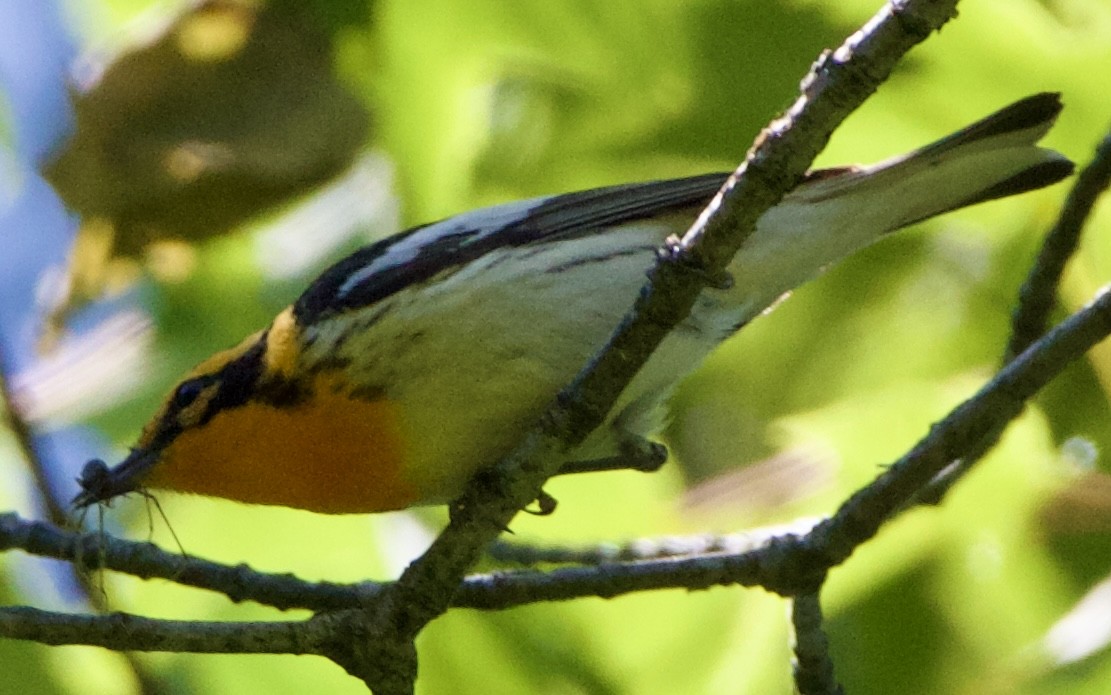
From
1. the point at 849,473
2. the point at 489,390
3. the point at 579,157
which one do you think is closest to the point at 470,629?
the point at 489,390

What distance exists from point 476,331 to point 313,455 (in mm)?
498

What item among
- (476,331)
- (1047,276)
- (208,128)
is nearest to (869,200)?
(1047,276)

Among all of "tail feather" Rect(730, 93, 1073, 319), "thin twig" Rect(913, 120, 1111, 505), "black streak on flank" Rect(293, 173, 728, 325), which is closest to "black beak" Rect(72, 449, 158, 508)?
"black streak on flank" Rect(293, 173, 728, 325)

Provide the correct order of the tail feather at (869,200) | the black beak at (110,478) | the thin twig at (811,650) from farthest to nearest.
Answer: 1. the black beak at (110,478)
2. the tail feather at (869,200)
3. the thin twig at (811,650)

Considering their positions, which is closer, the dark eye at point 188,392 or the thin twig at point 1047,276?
the thin twig at point 1047,276

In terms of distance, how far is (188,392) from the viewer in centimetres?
366

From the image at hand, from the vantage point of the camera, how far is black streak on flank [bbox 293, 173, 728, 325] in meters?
3.44

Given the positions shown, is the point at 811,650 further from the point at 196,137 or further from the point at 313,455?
the point at 196,137

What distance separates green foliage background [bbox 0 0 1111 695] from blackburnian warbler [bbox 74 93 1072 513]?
33 cm

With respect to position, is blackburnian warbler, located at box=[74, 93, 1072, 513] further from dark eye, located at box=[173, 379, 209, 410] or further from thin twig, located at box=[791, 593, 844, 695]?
thin twig, located at box=[791, 593, 844, 695]

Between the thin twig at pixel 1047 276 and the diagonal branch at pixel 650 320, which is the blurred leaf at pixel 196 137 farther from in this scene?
the thin twig at pixel 1047 276

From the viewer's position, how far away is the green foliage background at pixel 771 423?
11.5ft

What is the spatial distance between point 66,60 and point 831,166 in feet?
8.42

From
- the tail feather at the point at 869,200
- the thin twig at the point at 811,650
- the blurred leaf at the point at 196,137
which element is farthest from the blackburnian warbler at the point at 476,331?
the blurred leaf at the point at 196,137
